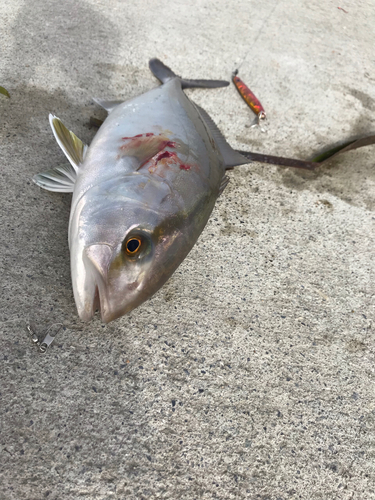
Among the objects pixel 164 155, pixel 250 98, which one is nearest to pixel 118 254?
pixel 164 155

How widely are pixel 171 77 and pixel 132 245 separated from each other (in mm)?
2046

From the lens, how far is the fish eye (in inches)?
56.7

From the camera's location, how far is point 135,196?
61.5 inches

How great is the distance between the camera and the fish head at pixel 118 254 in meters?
1.44

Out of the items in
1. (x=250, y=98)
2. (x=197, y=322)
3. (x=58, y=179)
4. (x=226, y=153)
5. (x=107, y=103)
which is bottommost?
(x=197, y=322)

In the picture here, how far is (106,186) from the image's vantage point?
1.63 meters

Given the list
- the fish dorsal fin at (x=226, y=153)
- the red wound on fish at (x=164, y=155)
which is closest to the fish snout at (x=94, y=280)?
A: the red wound on fish at (x=164, y=155)

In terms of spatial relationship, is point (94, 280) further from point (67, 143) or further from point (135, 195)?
point (67, 143)

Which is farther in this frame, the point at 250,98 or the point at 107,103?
the point at 250,98

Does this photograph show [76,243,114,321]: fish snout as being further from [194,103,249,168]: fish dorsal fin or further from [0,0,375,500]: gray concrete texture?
[194,103,249,168]: fish dorsal fin

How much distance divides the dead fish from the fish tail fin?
0.80 meters

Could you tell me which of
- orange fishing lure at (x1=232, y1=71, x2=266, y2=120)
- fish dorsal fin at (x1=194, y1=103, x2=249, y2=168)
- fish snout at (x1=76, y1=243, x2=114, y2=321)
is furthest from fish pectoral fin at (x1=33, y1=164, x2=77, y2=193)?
orange fishing lure at (x1=232, y1=71, x2=266, y2=120)

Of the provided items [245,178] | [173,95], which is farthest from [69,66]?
[245,178]

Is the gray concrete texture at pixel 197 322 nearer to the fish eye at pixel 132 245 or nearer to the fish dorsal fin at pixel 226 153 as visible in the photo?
the fish dorsal fin at pixel 226 153
